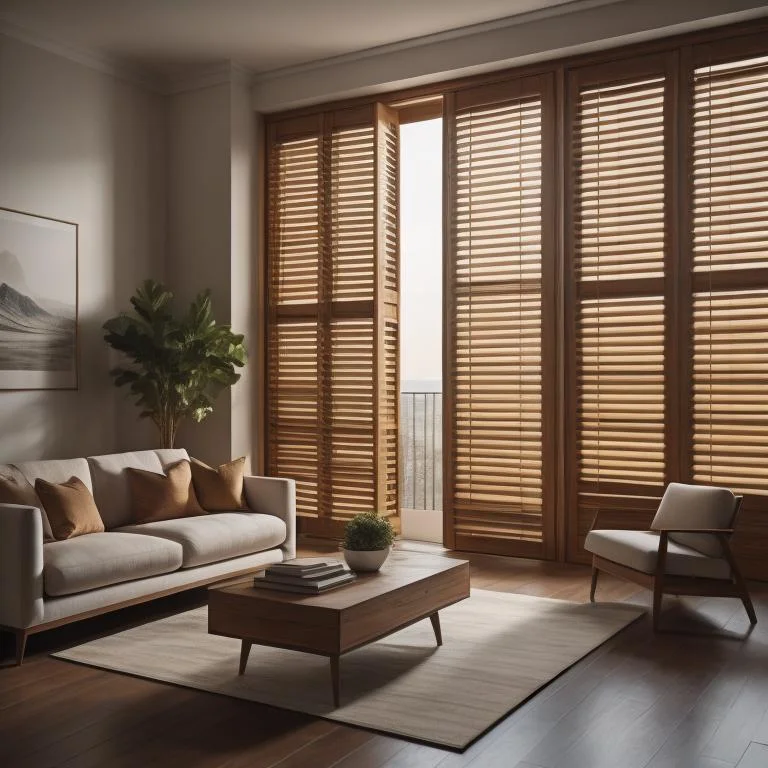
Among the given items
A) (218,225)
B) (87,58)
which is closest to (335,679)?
(218,225)

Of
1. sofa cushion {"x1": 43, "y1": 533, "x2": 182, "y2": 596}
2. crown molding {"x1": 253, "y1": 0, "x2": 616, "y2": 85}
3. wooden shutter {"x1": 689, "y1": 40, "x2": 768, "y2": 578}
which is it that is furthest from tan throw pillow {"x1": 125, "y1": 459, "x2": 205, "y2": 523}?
crown molding {"x1": 253, "y1": 0, "x2": 616, "y2": 85}

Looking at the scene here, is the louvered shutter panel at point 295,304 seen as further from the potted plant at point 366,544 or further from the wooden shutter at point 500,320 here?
the potted plant at point 366,544

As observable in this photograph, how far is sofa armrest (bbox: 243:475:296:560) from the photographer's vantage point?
221 inches

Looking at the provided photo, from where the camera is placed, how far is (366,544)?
4047 mm

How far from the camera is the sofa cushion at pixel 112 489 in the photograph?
5164 millimetres

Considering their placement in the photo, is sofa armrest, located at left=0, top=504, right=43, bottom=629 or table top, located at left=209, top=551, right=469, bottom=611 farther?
sofa armrest, located at left=0, top=504, right=43, bottom=629

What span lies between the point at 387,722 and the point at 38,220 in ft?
14.4

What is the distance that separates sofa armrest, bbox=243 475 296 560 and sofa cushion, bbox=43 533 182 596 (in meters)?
0.96

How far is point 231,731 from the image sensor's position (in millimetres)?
3172

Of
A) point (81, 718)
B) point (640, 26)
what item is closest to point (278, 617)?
point (81, 718)

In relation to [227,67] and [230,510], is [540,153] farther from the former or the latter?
[230,510]

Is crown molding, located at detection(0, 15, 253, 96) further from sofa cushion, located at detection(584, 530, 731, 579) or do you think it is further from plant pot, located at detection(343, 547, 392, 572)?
sofa cushion, located at detection(584, 530, 731, 579)

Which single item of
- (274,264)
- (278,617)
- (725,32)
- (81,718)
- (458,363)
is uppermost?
(725,32)

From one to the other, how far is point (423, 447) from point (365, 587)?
168 inches
